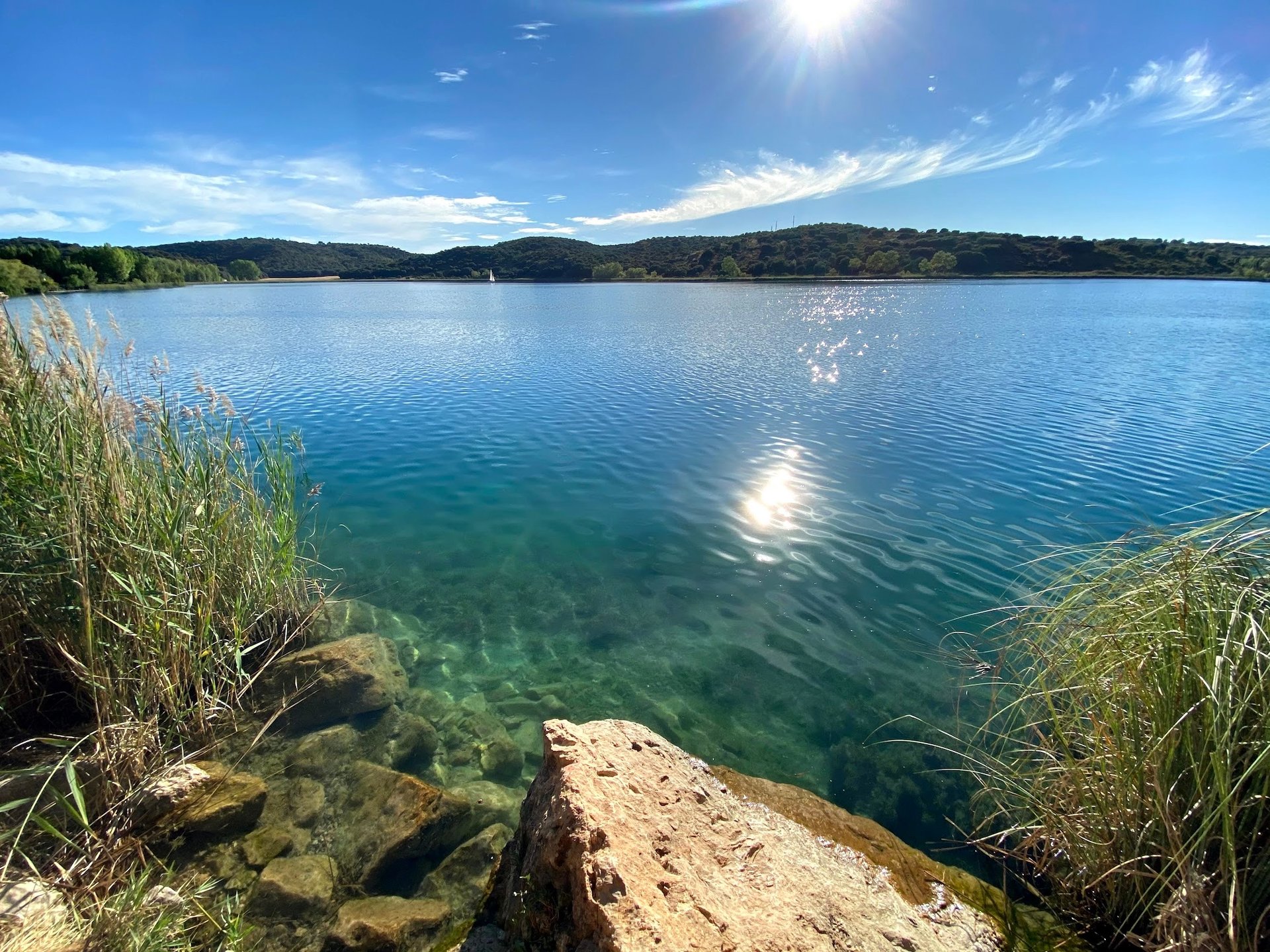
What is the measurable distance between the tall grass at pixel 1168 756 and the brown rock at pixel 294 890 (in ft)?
16.4

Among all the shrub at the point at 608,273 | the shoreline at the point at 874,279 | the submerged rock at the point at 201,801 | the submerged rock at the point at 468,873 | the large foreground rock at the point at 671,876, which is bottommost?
the submerged rock at the point at 468,873

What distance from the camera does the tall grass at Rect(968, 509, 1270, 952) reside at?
2475mm

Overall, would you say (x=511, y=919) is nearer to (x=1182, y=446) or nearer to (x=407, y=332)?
(x=1182, y=446)

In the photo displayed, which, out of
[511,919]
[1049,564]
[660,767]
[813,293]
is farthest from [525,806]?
[813,293]

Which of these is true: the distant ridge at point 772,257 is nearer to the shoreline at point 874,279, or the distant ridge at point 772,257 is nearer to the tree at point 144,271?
the shoreline at point 874,279

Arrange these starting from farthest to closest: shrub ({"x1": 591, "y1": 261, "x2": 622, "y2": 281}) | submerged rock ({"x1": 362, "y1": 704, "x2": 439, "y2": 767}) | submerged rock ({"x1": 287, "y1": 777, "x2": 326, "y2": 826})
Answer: shrub ({"x1": 591, "y1": 261, "x2": 622, "y2": 281}), submerged rock ({"x1": 362, "y1": 704, "x2": 439, "y2": 767}), submerged rock ({"x1": 287, "y1": 777, "x2": 326, "y2": 826})

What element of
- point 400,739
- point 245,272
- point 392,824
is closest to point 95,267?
point 245,272

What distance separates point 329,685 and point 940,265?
13014 cm

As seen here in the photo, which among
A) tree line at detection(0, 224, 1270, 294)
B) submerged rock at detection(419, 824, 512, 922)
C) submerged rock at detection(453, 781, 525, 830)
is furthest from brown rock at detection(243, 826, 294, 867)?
tree line at detection(0, 224, 1270, 294)

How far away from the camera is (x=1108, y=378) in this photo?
21.0m

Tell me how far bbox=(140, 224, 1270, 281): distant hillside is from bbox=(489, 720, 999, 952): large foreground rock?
12324 centimetres

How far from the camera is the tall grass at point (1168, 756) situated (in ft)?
8.12

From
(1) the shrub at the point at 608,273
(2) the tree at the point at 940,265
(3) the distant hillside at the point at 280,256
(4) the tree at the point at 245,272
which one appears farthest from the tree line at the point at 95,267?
(2) the tree at the point at 940,265

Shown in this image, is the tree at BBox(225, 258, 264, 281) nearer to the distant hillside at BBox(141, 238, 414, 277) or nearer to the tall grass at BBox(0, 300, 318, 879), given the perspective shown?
the distant hillside at BBox(141, 238, 414, 277)
